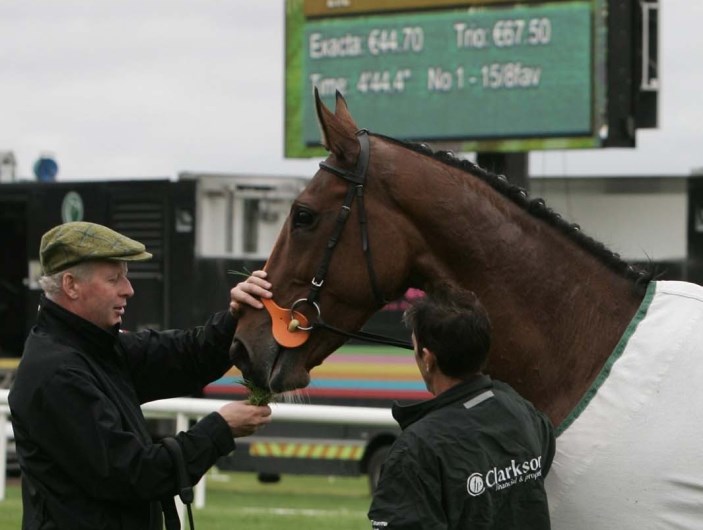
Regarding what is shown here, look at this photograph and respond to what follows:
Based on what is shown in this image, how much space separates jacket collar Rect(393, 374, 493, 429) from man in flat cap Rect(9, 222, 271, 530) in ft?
2.30

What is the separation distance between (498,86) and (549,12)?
71 cm

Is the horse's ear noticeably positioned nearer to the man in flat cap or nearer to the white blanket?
the man in flat cap

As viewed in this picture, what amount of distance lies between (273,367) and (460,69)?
7624mm

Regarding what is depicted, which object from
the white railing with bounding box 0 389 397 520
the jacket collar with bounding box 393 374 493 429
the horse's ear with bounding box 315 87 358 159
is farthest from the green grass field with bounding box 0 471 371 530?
the jacket collar with bounding box 393 374 493 429

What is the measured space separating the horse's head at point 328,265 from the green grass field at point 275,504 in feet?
13.5

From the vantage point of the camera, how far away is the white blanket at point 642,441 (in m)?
3.44

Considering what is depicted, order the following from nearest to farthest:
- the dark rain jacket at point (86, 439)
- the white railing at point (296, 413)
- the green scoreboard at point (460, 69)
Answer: the dark rain jacket at point (86, 439) → the white railing at point (296, 413) → the green scoreboard at point (460, 69)

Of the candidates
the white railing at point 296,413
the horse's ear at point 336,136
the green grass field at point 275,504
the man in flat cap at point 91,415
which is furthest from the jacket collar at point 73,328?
the white railing at point 296,413

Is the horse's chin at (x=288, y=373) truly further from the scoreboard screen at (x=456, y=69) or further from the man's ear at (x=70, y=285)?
the scoreboard screen at (x=456, y=69)

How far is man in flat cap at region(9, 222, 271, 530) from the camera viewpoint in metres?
3.59

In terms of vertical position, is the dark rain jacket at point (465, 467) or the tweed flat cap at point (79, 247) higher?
the tweed flat cap at point (79, 247)

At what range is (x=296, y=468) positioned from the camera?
1245 centimetres

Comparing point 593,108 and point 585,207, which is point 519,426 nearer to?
point 593,108

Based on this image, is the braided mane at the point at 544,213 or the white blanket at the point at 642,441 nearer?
the white blanket at the point at 642,441
